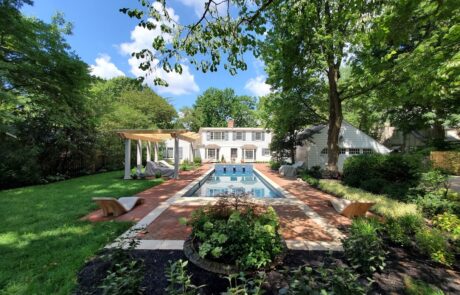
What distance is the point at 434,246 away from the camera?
3.89 metres

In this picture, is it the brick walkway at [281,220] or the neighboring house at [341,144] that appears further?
the neighboring house at [341,144]

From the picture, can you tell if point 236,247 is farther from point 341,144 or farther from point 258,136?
point 258,136

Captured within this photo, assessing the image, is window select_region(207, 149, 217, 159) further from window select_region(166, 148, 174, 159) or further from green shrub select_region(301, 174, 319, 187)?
green shrub select_region(301, 174, 319, 187)

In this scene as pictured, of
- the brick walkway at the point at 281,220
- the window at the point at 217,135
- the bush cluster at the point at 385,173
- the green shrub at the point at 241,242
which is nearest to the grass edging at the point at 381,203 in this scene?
the brick walkway at the point at 281,220

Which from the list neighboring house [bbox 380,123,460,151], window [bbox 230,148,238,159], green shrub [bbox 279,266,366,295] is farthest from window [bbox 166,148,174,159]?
green shrub [bbox 279,266,366,295]

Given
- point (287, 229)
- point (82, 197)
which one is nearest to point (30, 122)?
point (82, 197)

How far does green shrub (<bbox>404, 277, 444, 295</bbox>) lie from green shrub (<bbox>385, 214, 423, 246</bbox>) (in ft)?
4.34

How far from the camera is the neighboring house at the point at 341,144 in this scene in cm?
1788

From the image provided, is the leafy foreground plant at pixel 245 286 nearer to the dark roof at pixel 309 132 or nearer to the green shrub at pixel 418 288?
the green shrub at pixel 418 288

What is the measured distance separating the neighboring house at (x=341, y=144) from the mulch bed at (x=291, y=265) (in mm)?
14761

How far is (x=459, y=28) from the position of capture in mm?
3650

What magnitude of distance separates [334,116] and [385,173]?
160 inches

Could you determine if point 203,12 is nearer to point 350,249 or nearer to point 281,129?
point 350,249

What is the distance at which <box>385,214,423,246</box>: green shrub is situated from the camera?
172 inches
